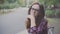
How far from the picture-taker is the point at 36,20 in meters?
1.78

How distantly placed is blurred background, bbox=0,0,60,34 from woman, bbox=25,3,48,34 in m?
0.04

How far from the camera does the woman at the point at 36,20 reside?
69.9 inches

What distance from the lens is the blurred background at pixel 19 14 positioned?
1784 millimetres

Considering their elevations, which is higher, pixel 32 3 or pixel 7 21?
pixel 32 3

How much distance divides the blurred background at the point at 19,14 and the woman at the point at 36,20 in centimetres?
4

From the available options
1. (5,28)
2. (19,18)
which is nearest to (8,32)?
(5,28)

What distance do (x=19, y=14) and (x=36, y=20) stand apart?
17cm

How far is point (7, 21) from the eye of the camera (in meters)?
1.82

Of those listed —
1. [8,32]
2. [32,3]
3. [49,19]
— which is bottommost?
[8,32]

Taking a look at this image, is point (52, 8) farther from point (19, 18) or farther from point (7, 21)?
point (7, 21)

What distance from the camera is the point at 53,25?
1.81 m

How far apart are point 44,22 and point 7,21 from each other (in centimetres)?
36

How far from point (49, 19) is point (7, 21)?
403 mm

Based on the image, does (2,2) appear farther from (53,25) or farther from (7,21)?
(53,25)
